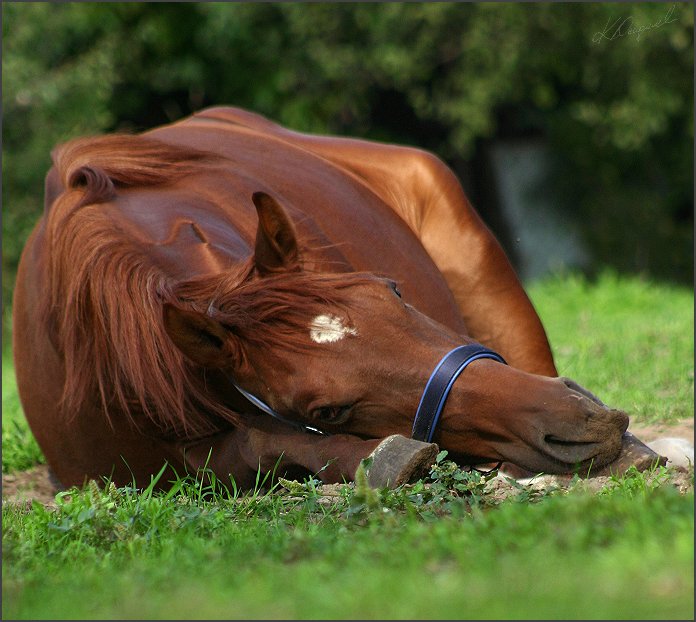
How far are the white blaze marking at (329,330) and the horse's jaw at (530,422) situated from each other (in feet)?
1.04

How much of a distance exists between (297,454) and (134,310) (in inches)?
23.6

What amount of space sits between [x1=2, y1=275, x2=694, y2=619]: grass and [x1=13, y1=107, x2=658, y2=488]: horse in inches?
5.2

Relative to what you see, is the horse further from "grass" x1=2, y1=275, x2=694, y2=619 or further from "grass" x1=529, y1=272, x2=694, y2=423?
"grass" x1=529, y1=272, x2=694, y2=423

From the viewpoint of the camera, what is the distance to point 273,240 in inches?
121

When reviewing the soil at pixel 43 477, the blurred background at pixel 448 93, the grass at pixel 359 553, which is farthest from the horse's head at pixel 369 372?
the blurred background at pixel 448 93

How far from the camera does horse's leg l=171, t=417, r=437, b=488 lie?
9.34 feet

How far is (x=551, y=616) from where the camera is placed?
1.72m

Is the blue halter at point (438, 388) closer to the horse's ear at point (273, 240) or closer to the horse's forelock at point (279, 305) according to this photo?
the horse's forelock at point (279, 305)

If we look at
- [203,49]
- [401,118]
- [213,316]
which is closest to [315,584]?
[213,316]

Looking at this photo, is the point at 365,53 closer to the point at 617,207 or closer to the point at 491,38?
the point at 491,38

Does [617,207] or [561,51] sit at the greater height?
[561,51]

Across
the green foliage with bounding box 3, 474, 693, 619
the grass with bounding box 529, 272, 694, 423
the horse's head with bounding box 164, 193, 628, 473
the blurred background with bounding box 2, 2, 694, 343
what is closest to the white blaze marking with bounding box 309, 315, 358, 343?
the horse's head with bounding box 164, 193, 628, 473

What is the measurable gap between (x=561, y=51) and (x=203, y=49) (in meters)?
4.40

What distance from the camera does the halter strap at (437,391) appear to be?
9.52 ft
